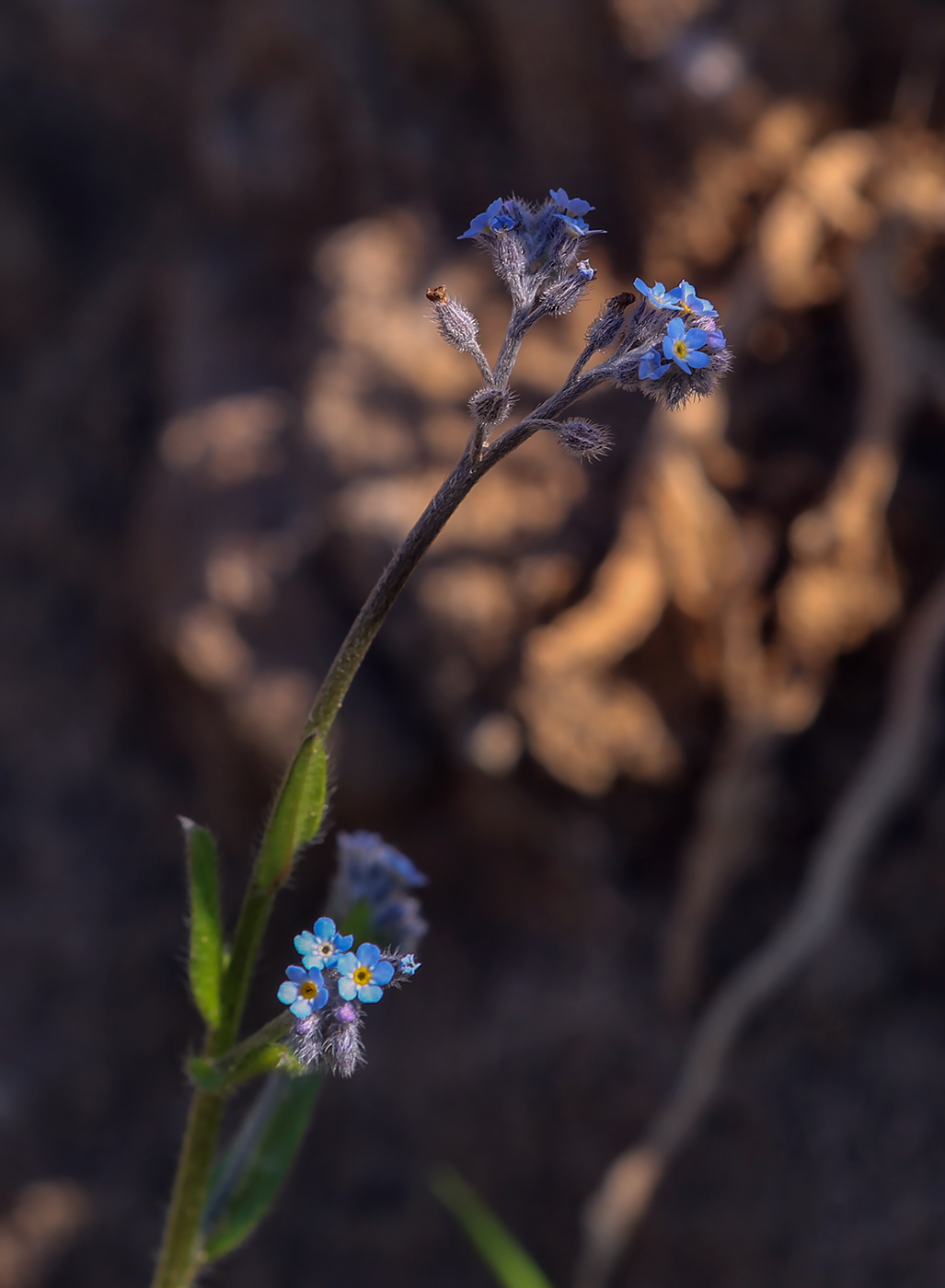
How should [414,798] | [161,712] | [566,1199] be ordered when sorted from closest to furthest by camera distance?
[566,1199] → [414,798] → [161,712]

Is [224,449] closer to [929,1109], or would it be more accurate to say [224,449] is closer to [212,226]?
[212,226]

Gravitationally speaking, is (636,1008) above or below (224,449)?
below

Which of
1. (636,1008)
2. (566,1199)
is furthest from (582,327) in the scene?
(566,1199)

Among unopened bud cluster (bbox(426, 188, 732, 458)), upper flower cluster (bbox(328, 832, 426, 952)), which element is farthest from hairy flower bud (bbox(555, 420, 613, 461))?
upper flower cluster (bbox(328, 832, 426, 952))

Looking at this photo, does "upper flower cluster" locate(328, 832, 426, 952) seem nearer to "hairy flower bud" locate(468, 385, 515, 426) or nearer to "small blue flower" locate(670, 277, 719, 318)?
"hairy flower bud" locate(468, 385, 515, 426)

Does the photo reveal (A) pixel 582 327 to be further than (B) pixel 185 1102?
No

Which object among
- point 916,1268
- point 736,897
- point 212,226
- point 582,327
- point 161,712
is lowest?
point 916,1268
